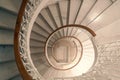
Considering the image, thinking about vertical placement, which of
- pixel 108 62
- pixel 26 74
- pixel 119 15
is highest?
pixel 119 15

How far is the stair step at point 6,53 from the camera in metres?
3.03

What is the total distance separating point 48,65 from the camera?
750 centimetres

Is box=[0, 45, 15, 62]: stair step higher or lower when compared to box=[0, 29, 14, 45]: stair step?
lower

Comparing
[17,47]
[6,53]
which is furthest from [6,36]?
[17,47]

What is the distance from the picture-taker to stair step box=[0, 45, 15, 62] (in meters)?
3.03

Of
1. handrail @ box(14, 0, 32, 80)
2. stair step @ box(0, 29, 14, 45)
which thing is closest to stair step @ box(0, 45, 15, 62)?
stair step @ box(0, 29, 14, 45)

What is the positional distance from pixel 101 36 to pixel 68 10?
133 centimetres

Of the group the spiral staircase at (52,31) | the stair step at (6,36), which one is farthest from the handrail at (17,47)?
the stair step at (6,36)

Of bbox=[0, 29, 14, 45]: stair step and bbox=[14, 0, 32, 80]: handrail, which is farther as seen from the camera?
bbox=[0, 29, 14, 45]: stair step

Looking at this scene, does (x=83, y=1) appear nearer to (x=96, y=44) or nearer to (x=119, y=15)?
(x=119, y=15)

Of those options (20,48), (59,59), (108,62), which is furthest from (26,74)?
(59,59)

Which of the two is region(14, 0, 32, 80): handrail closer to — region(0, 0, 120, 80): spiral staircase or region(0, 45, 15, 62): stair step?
region(0, 0, 120, 80): spiral staircase

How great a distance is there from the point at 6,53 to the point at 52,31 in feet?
11.3

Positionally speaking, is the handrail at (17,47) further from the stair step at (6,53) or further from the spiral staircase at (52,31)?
the stair step at (6,53)
